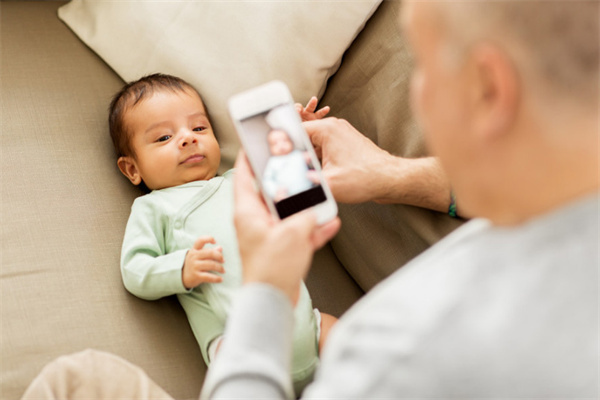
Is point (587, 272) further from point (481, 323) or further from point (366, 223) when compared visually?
point (366, 223)

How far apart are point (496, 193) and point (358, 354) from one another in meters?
0.22

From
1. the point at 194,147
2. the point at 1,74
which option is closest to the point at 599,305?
the point at 194,147

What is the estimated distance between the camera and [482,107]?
2.15ft

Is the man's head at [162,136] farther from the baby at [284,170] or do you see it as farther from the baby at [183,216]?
the baby at [284,170]

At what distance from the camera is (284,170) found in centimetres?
104

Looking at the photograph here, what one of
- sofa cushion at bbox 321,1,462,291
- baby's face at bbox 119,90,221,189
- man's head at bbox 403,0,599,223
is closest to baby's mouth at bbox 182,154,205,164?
baby's face at bbox 119,90,221,189

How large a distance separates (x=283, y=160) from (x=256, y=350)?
0.39 meters

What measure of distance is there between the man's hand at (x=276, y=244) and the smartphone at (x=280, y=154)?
0.29ft

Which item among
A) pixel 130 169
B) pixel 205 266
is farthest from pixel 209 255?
pixel 130 169

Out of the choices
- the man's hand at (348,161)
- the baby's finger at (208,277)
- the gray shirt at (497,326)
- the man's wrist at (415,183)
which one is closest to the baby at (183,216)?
the baby's finger at (208,277)

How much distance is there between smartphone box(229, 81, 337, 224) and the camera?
1.02 m

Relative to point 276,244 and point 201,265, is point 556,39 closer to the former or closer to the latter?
point 276,244

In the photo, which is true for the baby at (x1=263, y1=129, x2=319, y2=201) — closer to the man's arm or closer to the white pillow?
the man's arm

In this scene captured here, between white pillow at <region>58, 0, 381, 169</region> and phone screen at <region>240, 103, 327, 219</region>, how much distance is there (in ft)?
1.38
